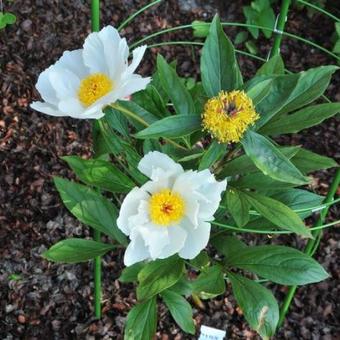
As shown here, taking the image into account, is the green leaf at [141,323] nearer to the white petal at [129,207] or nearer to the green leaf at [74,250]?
the green leaf at [74,250]

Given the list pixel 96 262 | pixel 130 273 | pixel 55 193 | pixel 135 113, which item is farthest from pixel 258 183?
pixel 55 193

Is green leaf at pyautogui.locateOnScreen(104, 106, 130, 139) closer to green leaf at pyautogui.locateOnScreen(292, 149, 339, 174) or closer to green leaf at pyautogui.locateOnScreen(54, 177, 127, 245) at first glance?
green leaf at pyautogui.locateOnScreen(54, 177, 127, 245)

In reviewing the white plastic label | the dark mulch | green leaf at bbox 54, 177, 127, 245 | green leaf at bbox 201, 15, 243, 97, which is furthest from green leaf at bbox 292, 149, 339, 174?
the dark mulch

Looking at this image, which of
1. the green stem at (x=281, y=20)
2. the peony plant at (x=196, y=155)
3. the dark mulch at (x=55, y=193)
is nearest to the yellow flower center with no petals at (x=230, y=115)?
the peony plant at (x=196, y=155)

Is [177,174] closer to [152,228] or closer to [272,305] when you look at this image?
[152,228]

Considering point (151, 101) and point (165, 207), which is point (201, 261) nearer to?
point (165, 207)

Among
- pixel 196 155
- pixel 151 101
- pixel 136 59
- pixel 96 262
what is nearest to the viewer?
pixel 136 59
